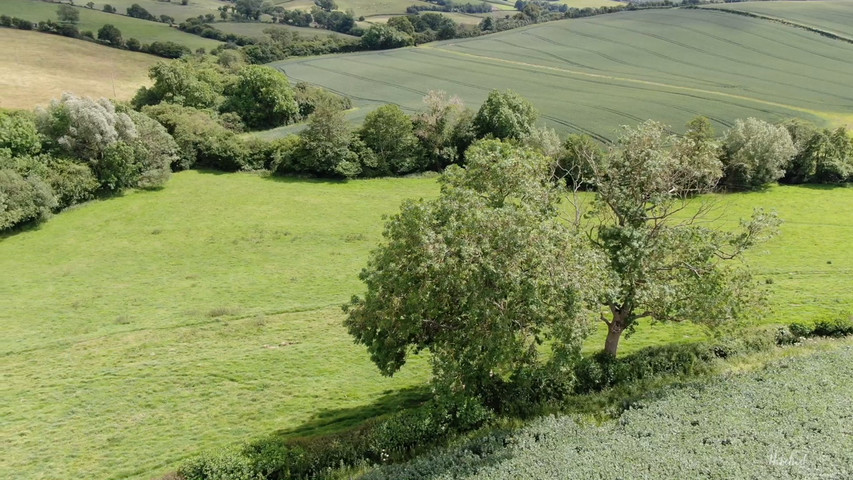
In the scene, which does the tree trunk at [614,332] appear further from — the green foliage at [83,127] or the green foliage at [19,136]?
the green foliage at [19,136]

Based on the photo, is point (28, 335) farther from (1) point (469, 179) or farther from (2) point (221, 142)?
(2) point (221, 142)

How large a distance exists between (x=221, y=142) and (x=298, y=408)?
49.7m

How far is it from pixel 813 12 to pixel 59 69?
527 ft

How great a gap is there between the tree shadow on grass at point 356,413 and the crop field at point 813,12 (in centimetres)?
12931

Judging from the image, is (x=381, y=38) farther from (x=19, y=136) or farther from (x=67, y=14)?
(x=19, y=136)

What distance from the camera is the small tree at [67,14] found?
124 metres

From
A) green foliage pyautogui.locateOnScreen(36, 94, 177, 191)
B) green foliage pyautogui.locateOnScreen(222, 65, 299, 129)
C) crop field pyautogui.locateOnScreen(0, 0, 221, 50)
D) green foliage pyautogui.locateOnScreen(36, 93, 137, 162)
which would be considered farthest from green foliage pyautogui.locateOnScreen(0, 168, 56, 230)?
crop field pyautogui.locateOnScreen(0, 0, 221, 50)

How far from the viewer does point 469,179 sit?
23.8m

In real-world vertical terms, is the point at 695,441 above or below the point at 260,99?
below

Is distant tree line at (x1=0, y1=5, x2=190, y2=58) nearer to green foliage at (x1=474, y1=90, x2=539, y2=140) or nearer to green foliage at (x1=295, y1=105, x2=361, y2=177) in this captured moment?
green foliage at (x1=295, y1=105, x2=361, y2=177)

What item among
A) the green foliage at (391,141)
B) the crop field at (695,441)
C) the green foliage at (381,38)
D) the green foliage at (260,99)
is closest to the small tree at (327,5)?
the green foliage at (381,38)

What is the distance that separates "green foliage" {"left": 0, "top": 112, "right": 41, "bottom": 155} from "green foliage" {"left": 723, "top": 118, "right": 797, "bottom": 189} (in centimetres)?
7614

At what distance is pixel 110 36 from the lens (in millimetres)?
116125

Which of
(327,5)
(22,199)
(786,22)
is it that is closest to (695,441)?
(22,199)
